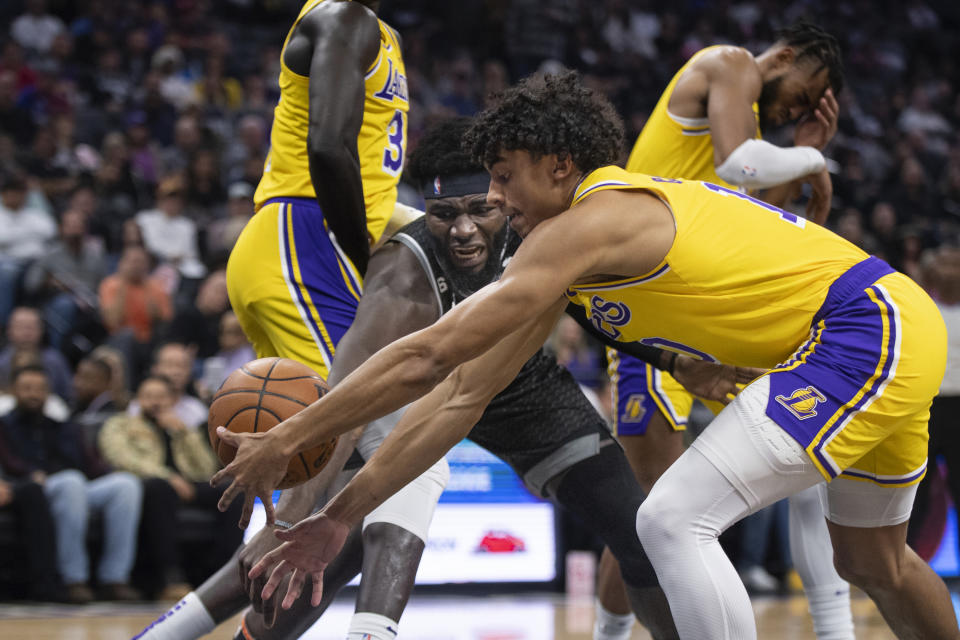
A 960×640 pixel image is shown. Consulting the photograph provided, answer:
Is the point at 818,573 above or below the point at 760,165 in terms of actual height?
below

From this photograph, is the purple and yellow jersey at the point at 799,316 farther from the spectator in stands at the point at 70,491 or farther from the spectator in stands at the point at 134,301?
the spectator in stands at the point at 134,301

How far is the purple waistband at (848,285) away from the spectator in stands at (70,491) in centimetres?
522

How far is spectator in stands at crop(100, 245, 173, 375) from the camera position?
8398mm

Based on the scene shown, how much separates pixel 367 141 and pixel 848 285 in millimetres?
1651

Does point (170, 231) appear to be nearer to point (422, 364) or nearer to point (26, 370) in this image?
point (26, 370)

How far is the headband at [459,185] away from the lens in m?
3.50

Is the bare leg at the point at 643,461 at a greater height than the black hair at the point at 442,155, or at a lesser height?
lesser

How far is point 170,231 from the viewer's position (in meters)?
9.42

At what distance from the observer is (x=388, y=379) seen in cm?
252

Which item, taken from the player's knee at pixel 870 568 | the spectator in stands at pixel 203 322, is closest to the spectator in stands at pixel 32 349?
the spectator in stands at pixel 203 322

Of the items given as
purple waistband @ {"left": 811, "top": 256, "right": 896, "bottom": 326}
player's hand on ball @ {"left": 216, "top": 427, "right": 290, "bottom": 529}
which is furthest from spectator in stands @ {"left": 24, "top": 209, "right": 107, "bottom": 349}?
purple waistband @ {"left": 811, "top": 256, "right": 896, "bottom": 326}

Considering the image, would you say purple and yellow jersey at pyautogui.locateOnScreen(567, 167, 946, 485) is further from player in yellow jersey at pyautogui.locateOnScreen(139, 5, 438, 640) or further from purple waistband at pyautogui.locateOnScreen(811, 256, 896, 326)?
player in yellow jersey at pyautogui.locateOnScreen(139, 5, 438, 640)

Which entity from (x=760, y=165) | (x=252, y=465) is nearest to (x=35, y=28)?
(x=760, y=165)

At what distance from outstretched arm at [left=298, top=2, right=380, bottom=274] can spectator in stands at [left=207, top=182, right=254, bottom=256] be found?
5.54 m
